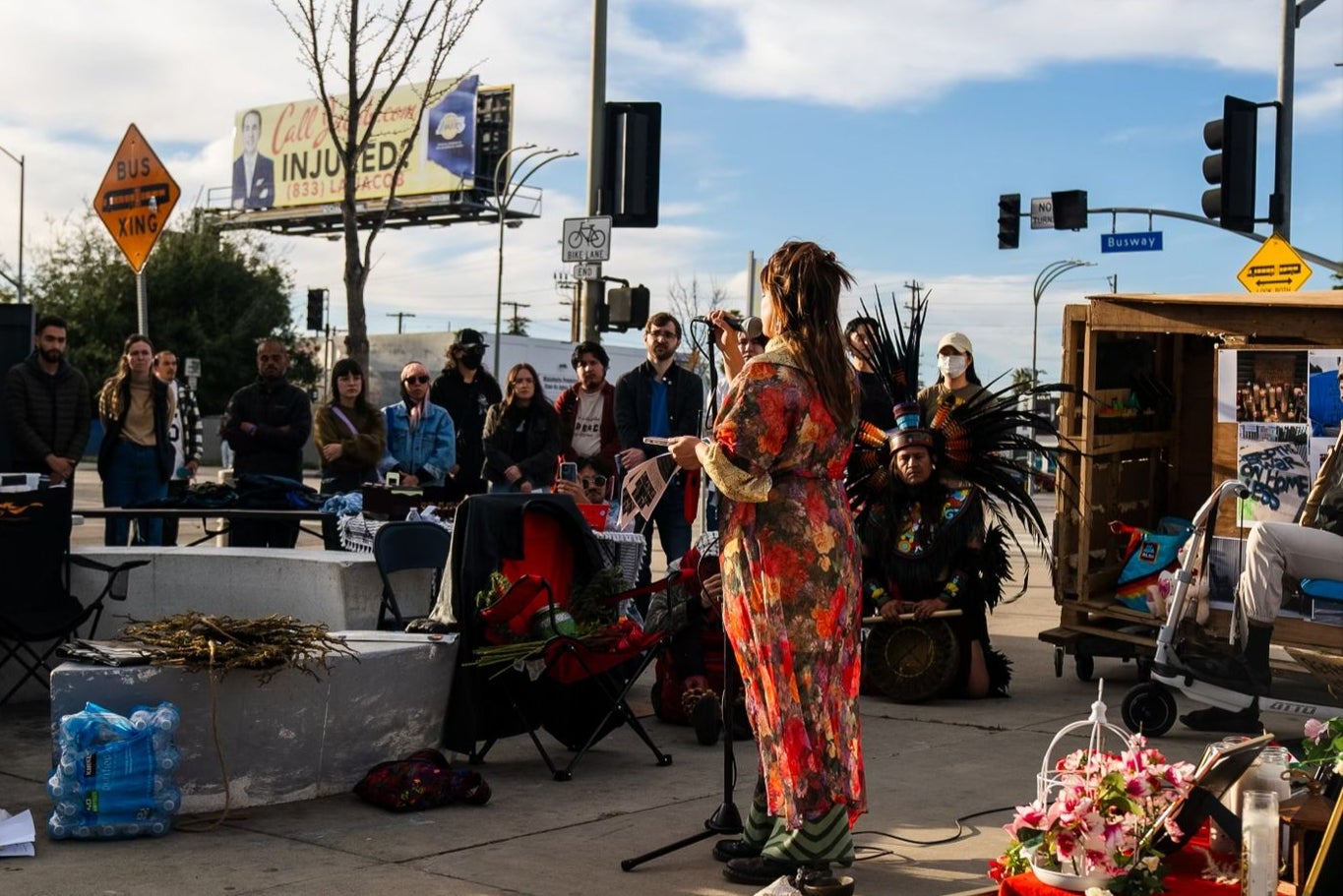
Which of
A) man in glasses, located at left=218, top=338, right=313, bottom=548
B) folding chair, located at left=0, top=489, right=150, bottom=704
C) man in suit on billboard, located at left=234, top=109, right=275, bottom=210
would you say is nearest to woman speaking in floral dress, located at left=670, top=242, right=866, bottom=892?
folding chair, located at left=0, top=489, right=150, bottom=704

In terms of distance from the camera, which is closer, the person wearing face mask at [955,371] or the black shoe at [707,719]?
the black shoe at [707,719]

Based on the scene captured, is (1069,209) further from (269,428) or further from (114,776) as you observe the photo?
(114,776)

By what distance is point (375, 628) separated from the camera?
7.92m

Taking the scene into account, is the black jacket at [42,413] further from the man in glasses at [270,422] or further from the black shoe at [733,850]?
the black shoe at [733,850]

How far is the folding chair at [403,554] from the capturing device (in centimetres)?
752

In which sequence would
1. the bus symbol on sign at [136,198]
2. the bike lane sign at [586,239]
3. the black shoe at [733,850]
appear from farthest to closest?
the bike lane sign at [586,239]
the bus symbol on sign at [136,198]
the black shoe at [733,850]

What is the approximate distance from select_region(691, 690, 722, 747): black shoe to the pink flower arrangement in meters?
2.95

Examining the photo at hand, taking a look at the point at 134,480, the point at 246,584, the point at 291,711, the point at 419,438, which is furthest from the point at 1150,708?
the point at 134,480

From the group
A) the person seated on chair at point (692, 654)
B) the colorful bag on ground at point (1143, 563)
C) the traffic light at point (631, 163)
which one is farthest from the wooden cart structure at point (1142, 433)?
the traffic light at point (631, 163)

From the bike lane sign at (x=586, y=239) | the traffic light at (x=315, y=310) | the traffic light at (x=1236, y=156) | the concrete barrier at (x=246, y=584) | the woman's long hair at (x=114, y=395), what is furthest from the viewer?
the traffic light at (x=315, y=310)

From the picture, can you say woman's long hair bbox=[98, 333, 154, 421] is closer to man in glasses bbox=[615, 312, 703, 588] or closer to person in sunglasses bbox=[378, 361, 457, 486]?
person in sunglasses bbox=[378, 361, 457, 486]

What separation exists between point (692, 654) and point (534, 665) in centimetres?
125

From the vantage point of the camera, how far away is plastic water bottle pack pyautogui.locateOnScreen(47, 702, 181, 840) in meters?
5.47

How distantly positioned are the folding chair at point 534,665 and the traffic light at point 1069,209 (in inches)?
643
